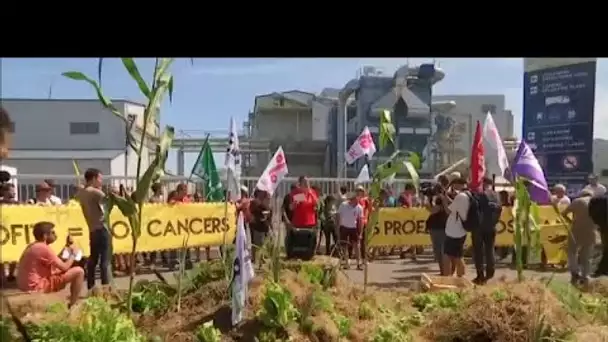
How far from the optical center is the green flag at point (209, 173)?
11492mm

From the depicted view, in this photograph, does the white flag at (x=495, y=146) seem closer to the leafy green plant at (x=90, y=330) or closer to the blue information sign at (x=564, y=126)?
the leafy green plant at (x=90, y=330)

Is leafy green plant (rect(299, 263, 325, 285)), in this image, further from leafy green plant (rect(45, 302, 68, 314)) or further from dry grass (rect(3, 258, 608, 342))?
leafy green plant (rect(45, 302, 68, 314))

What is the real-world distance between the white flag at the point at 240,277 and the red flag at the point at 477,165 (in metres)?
4.27

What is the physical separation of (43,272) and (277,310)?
2.33 metres

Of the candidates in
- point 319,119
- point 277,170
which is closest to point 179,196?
point 277,170

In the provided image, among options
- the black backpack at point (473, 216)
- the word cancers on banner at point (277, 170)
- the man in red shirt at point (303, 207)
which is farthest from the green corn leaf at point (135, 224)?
the man in red shirt at point (303, 207)

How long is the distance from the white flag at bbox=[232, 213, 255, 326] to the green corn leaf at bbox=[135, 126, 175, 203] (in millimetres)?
792

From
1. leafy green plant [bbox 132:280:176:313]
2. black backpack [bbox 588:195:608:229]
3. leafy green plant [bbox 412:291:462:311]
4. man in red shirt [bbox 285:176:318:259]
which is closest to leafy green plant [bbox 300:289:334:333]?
leafy green plant [bbox 412:291:462:311]

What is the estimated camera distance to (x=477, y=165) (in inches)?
354

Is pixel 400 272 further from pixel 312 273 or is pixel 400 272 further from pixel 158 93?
pixel 158 93

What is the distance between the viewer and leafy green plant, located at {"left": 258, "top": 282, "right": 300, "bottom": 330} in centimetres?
523

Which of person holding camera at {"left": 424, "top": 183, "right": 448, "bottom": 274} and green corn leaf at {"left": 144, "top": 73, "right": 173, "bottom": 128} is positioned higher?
green corn leaf at {"left": 144, "top": 73, "right": 173, "bottom": 128}

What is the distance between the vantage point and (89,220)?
795 centimetres
